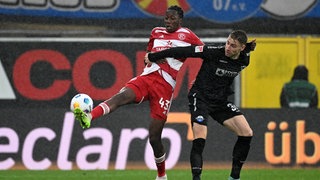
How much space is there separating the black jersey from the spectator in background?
21.5 ft

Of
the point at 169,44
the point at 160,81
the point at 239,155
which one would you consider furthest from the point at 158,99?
the point at 239,155

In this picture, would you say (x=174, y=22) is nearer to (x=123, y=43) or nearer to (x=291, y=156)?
(x=291, y=156)

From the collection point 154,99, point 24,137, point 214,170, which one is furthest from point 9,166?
point 154,99

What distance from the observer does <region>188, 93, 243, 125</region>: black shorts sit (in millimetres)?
11281

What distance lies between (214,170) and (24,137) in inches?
109

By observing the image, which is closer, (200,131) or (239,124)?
(200,131)

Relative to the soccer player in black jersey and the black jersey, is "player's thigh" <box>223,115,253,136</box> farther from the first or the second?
the black jersey

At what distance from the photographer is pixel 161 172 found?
1204 centimetres

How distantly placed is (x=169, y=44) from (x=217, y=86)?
88 cm

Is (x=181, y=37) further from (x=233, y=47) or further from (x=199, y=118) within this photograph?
(x=199, y=118)

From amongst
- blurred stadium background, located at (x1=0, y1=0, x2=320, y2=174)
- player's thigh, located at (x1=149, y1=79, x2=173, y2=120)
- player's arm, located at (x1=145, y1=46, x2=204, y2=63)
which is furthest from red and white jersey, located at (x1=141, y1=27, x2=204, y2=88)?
blurred stadium background, located at (x1=0, y1=0, x2=320, y2=174)

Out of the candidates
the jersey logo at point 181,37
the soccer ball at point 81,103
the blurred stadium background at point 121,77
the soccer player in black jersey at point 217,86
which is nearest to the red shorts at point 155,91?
the soccer player in black jersey at point 217,86

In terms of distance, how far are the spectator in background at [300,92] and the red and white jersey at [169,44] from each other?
620cm

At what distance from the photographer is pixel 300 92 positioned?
17.9 meters
